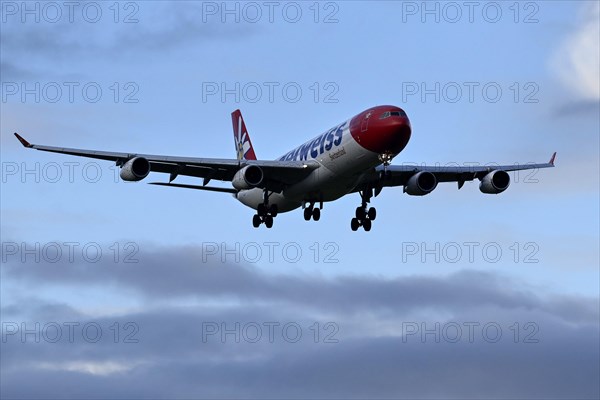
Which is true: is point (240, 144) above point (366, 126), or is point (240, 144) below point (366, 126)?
above

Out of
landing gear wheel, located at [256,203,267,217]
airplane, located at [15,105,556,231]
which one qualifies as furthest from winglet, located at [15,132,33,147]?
landing gear wheel, located at [256,203,267,217]

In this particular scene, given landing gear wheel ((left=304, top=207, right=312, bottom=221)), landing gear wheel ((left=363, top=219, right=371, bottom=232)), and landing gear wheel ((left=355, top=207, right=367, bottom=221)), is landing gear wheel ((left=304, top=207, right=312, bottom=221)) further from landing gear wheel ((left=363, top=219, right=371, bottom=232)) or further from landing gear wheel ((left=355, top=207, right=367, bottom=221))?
→ landing gear wheel ((left=363, top=219, right=371, bottom=232))

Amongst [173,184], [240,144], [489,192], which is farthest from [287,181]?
[240,144]

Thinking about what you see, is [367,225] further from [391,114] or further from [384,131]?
[384,131]

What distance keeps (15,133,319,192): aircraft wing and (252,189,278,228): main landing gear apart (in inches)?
66.0

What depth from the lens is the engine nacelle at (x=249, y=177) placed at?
71.0 metres

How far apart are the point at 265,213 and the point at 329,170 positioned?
25.7 ft

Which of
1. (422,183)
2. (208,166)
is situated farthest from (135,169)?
(422,183)

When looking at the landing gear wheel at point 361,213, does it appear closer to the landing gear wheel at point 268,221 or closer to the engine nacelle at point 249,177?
the landing gear wheel at point 268,221

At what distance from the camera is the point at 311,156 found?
7150 cm

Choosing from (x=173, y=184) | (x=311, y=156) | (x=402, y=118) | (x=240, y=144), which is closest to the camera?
(x=402, y=118)

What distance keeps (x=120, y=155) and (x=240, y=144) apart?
24303mm

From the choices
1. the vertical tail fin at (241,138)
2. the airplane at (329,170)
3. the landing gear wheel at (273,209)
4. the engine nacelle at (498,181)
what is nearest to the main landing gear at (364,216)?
Answer: the airplane at (329,170)

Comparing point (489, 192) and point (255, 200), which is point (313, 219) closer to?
point (255, 200)
